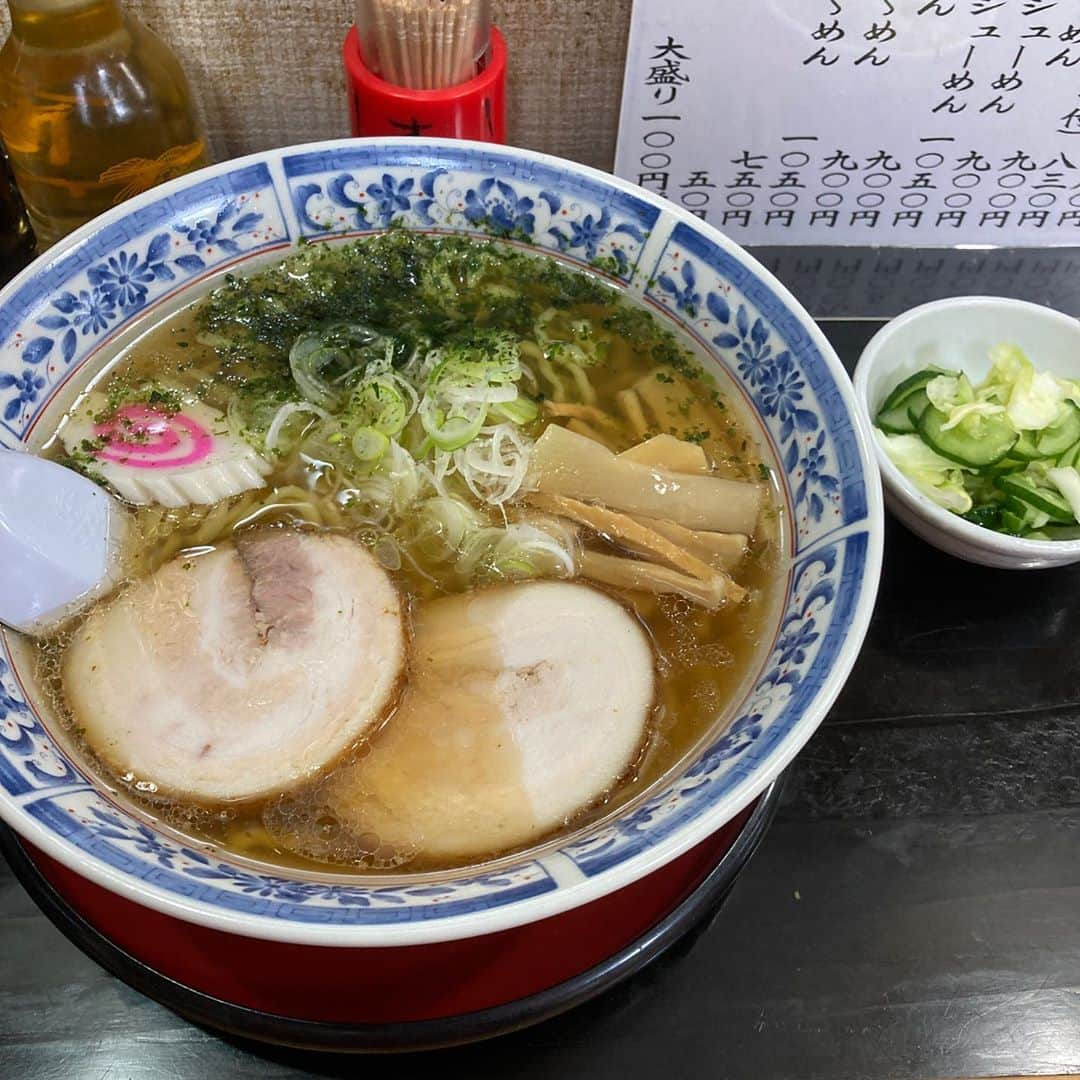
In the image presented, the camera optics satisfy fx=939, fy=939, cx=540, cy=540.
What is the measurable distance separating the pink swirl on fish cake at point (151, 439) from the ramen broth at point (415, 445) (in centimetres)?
3

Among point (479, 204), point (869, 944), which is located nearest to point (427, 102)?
point (479, 204)

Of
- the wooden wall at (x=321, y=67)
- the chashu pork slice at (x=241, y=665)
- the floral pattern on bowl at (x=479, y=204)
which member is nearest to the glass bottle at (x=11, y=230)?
the wooden wall at (x=321, y=67)

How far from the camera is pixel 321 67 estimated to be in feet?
5.60

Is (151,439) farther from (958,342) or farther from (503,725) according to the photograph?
(958,342)

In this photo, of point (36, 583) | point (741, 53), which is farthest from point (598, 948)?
point (741, 53)

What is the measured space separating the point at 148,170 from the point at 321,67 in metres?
0.38

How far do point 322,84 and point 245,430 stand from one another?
0.74 metres

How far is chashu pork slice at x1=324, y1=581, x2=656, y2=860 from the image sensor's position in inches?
44.2

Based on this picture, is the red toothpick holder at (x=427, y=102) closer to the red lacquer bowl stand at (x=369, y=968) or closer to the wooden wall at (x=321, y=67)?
the wooden wall at (x=321, y=67)

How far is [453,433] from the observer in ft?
4.61

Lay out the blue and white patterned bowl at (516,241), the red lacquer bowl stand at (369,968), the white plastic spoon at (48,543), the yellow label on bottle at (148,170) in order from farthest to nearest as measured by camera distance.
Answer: the yellow label on bottle at (148,170) < the white plastic spoon at (48,543) < the red lacquer bowl stand at (369,968) < the blue and white patterned bowl at (516,241)

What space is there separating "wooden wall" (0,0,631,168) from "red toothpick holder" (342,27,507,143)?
0.12 metres

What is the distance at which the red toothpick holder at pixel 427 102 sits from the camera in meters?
1.48

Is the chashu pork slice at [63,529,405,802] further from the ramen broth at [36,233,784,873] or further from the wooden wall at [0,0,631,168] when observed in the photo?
the wooden wall at [0,0,631,168]
